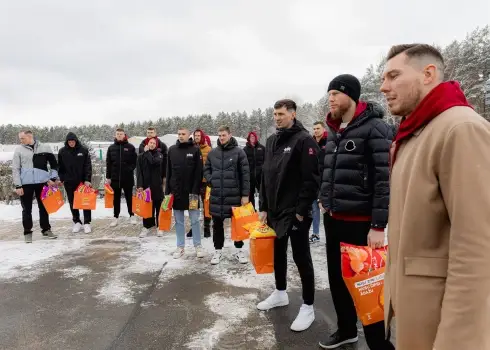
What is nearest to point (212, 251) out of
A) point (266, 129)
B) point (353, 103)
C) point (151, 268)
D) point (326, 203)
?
point (151, 268)

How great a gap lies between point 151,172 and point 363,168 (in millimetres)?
5524

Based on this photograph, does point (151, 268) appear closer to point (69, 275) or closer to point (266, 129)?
point (69, 275)

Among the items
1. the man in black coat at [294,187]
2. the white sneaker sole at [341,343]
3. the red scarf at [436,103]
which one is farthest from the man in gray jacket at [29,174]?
the red scarf at [436,103]

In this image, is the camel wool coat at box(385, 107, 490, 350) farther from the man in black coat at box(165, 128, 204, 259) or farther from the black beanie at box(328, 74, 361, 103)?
the man in black coat at box(165, 128, 204, 259)

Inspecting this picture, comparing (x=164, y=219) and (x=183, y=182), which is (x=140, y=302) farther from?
(x=164, y=219)

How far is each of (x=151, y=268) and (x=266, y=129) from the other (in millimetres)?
77272

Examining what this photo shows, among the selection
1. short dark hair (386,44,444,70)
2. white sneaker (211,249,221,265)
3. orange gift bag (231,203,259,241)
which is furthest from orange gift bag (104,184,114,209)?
short dark hair (386,44,444,70)

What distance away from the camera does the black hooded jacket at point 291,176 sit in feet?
11.0

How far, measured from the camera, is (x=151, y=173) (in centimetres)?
750

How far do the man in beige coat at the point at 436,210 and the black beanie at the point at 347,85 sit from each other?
45.2 inches

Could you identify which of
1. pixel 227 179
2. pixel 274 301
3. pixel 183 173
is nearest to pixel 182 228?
pixel 183 173

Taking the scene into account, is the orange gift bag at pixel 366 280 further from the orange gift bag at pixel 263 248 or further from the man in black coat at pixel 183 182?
the man in black coat at pixel 183 182

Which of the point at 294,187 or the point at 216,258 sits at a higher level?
the point at 294,187

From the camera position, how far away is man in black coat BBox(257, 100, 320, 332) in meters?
3.36
